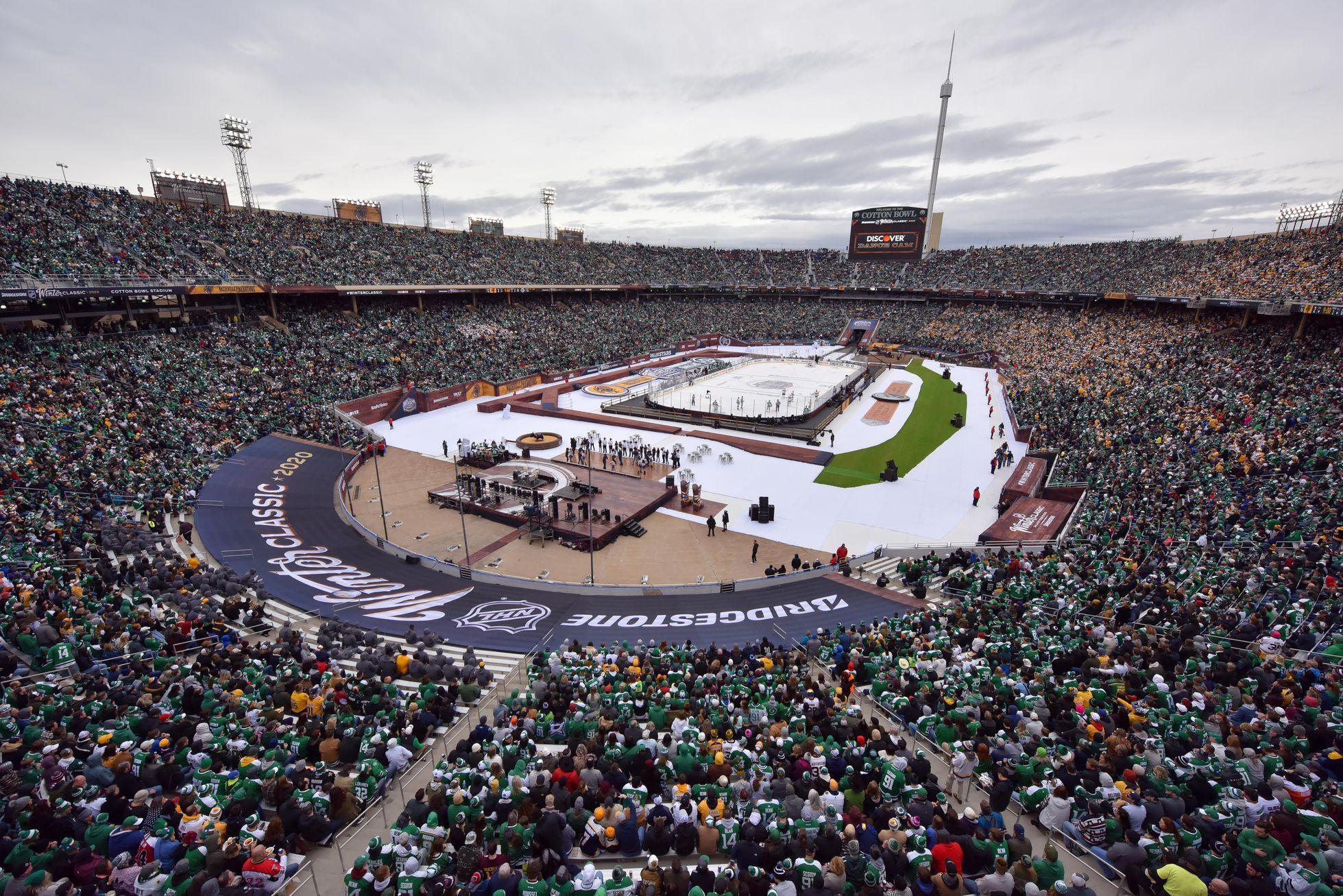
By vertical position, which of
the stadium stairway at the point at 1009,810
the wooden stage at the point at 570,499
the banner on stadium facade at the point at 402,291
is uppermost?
the banner on stadium facade at the point at 402,291

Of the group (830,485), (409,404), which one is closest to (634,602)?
(830,485)

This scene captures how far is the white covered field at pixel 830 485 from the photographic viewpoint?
25.6 m

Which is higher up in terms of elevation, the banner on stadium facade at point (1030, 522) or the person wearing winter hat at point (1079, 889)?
the person wearing winter hat at point (1079, 889)

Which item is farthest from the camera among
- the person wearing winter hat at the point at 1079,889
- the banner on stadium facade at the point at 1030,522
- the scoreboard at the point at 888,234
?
the scoreboard at the point at 888,234

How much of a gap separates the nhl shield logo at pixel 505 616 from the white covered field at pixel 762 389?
86.1 ft

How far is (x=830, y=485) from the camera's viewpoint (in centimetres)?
3092

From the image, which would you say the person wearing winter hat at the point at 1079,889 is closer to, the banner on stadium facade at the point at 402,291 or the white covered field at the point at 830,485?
the white covered field at the point at 830,485

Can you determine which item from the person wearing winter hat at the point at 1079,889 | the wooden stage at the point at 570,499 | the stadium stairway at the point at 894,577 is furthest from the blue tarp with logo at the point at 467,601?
the person wearing winter hat at the point at 1079,889

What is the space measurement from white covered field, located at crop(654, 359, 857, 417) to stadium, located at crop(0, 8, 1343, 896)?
1.10 meters

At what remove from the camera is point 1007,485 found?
27766mm

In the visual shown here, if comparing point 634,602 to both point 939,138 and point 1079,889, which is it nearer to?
point 1079,889

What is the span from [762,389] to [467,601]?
35896mm

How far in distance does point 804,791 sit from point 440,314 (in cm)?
5964

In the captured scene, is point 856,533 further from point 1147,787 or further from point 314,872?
point 314,872
